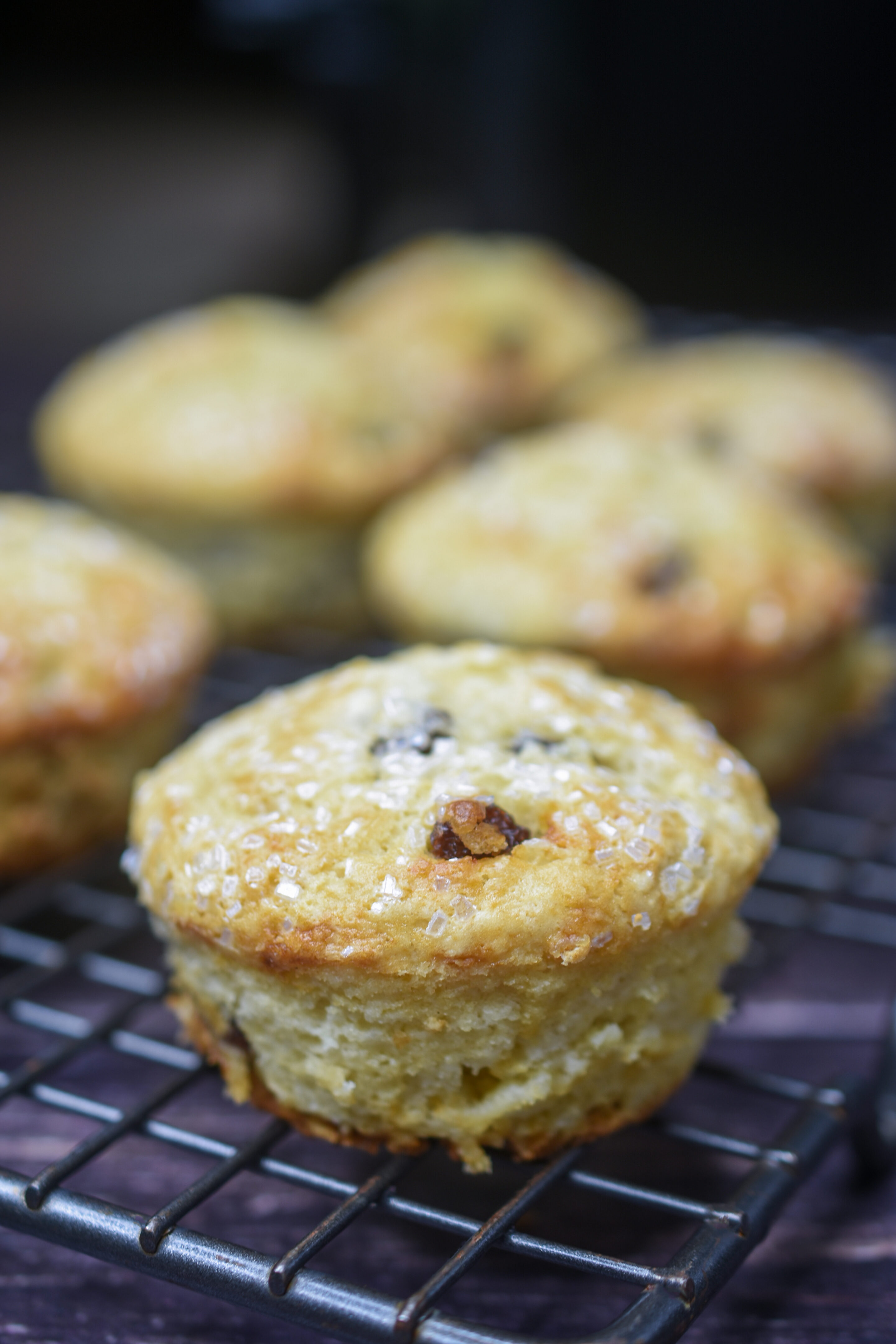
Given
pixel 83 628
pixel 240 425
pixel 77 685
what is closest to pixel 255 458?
pixel 240 425

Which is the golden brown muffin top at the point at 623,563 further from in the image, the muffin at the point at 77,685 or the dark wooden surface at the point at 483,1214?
the dark wooden surface at the point at 483,1214

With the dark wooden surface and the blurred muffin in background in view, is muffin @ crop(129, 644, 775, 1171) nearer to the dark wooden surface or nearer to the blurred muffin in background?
the dark wooden surface

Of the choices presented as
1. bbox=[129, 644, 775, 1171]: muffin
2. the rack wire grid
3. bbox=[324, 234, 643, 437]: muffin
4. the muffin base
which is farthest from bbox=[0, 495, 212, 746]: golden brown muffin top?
bbox=[324, 234, 643, 437]: muffin

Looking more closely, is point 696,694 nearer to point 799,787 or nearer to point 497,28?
point 799,787

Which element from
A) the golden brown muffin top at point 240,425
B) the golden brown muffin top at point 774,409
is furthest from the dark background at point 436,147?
the golden brown muffin top at point 240,425

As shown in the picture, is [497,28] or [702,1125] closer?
[702,1125]

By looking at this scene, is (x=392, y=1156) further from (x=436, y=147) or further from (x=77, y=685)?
(x=436, y=147)

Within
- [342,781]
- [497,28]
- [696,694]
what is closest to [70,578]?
[342,781]
